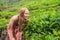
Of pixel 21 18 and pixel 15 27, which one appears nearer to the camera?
pixel 21 18

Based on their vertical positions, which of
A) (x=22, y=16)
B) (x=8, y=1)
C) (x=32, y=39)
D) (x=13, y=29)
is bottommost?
(x=8, y=1)

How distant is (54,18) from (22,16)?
5.65 ft

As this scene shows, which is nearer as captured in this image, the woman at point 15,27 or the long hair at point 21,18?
the long hair at point 21,18

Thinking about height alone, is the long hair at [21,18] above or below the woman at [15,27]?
above

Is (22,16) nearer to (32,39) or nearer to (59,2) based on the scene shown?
(32,39)

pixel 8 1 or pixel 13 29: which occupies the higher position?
pixel 13 29

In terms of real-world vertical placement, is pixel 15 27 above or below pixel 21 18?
below

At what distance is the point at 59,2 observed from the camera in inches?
367

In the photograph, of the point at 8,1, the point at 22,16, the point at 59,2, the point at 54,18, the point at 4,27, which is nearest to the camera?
the point at 22,16

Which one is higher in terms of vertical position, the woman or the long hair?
the long hair

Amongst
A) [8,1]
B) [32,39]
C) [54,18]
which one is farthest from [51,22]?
[8,1]

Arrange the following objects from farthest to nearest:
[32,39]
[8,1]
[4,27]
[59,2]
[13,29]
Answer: [8,1] → [59,2] → [4,27] → [32,39] → [13,29]

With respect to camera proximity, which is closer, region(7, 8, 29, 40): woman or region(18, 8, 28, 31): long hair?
region(18, 8, 28, 31): long hair

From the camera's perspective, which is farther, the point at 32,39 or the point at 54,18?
the point at 54,18
